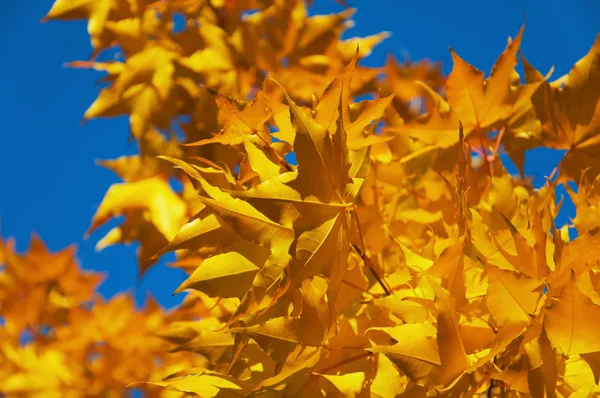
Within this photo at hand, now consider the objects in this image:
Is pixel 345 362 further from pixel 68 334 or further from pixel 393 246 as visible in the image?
pixel 68 334

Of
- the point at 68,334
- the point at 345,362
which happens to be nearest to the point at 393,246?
the point at 345,362

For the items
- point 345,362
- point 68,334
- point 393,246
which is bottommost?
point 345,362

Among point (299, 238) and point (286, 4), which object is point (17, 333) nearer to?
point (286, 4)

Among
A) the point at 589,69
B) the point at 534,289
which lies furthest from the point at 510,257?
the point at 589,69

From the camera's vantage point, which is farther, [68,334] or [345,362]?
[68,334]

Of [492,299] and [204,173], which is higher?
[204,173]

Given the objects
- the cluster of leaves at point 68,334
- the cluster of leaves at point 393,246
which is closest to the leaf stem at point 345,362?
the cluster of leaves at point 393,246

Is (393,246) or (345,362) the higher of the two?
(393,246)

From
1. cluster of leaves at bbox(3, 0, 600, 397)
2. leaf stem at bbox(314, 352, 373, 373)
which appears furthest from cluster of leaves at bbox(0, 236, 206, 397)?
leaf stem at bbox(314, 352, 373, 373)
